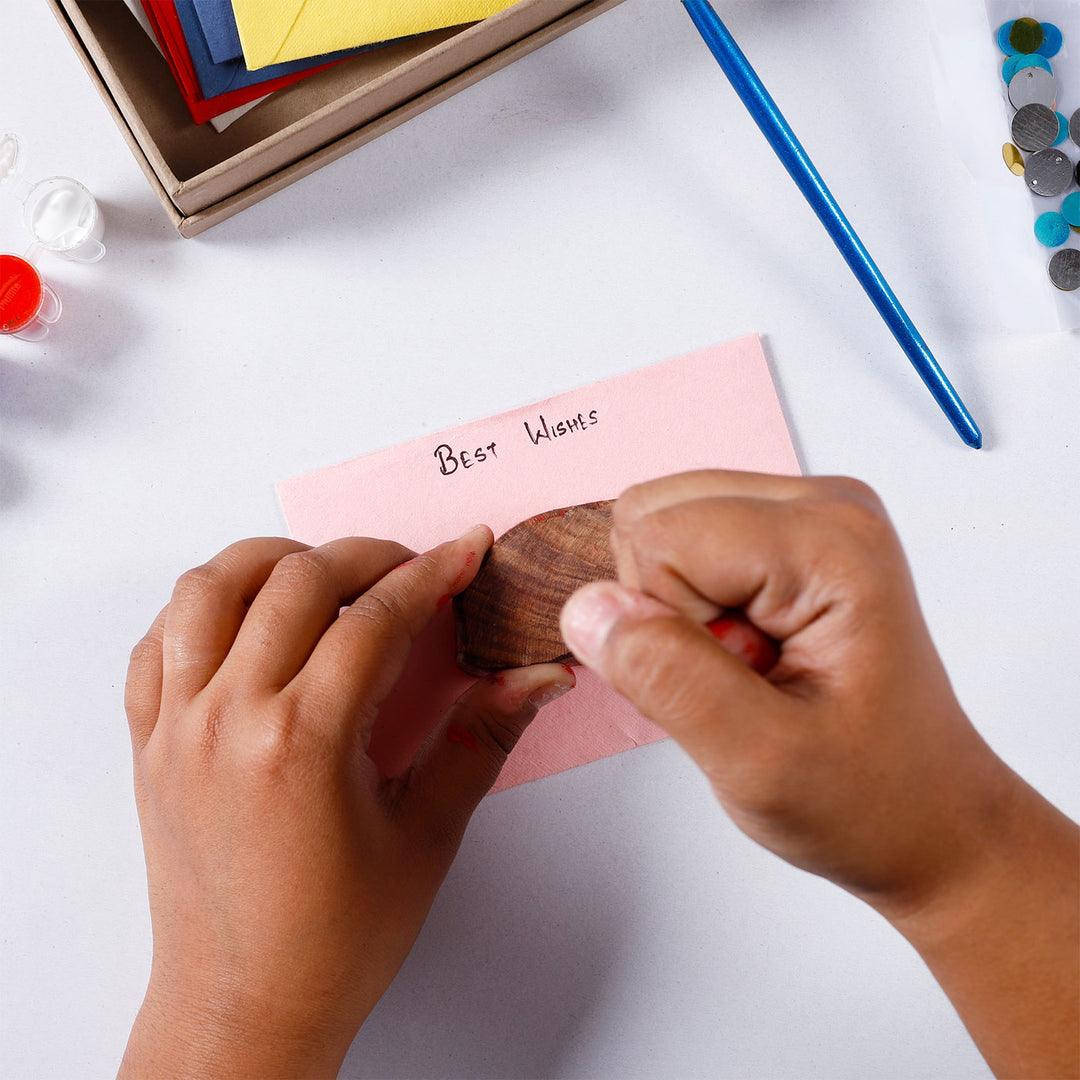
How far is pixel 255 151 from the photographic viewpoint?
59 cm

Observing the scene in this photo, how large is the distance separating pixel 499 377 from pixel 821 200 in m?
0.27

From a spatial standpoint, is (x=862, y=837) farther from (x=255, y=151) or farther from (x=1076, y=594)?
(x=255, y=151)

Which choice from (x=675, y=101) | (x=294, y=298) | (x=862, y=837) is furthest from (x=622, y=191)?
(x=862, y=837)

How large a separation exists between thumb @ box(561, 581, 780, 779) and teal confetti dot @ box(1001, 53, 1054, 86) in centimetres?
58

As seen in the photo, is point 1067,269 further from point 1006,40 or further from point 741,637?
point 741,637

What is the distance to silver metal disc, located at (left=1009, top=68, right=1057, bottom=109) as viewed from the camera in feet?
2.22

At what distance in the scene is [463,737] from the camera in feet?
2.03

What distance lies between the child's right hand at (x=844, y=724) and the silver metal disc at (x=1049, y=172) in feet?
1.35

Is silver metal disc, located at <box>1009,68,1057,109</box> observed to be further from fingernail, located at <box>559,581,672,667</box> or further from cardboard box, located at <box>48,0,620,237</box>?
fingernail, located at <box>559,581,672,667</box>

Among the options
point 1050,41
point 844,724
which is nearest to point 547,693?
point 844,724

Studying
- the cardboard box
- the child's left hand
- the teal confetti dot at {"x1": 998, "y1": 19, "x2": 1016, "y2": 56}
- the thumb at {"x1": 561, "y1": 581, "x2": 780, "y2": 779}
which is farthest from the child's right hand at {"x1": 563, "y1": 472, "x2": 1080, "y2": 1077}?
the teal confetti dot at {"x1": 998, "y1": 19, "x2": 1016, "y2": 56}

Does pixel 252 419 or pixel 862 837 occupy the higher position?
pixel 252 419

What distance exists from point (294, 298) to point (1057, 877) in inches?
24.7

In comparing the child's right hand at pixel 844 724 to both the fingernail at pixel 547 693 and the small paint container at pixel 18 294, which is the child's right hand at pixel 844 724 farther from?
the small paint container at pixel 18 294
